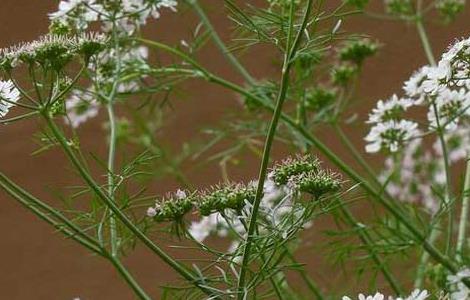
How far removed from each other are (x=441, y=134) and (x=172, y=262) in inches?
24.1

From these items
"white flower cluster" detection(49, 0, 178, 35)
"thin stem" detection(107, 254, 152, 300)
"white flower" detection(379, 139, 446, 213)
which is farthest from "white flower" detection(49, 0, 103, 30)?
"white flower" detection(379, 139, 446, 213)

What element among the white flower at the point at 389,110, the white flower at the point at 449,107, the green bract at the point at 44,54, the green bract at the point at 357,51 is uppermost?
the green bract at the point at 357,51

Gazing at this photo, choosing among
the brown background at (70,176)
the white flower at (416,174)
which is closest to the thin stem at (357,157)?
the white flower at (416,174)

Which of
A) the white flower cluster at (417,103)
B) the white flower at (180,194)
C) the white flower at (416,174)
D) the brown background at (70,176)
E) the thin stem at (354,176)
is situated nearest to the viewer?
the white flower at (180,194)

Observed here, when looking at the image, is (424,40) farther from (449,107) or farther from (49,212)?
(49,212)

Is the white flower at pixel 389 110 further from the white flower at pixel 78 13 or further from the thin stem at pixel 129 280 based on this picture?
the thin stem at pixel 129 280

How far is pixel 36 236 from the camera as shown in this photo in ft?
10.6

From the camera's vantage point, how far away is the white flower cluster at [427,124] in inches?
48.4

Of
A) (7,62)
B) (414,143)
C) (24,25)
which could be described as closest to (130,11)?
(7,62)

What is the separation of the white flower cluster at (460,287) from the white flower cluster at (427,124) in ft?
0.70

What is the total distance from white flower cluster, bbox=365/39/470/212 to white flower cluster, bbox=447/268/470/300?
212mm

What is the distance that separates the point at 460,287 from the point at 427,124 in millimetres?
421

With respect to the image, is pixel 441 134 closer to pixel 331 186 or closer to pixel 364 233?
pixel 364 233

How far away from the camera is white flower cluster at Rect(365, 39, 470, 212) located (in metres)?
1.23
